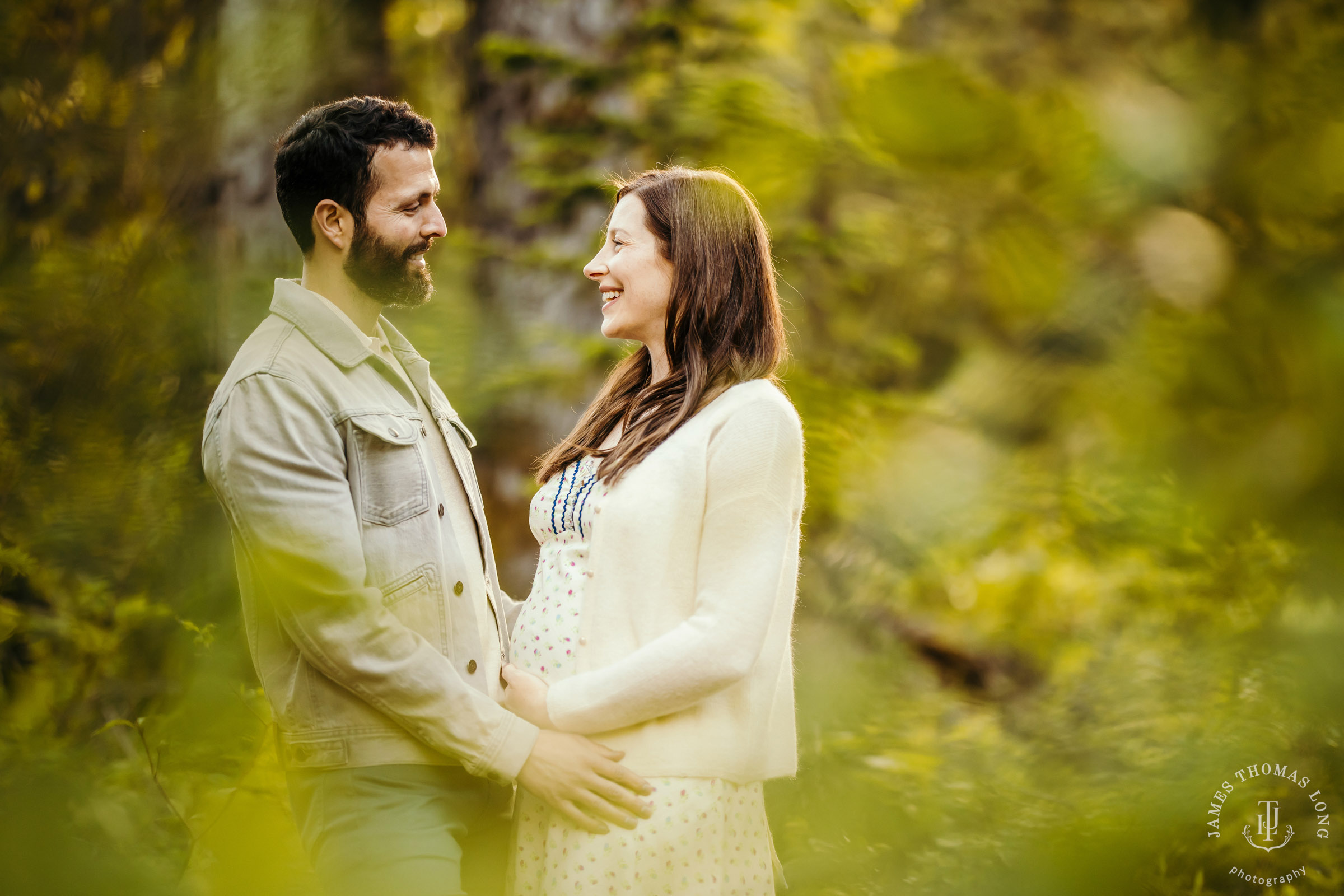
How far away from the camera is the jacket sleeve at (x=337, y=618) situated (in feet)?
4.92

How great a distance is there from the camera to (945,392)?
0.68 metres

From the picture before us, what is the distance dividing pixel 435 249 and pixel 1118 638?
169 centimetres

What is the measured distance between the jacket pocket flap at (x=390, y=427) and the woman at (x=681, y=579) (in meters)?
0.26

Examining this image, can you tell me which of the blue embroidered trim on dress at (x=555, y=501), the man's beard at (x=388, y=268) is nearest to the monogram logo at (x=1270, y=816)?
the blue embroidered trim on dress at (x=555, y=501)

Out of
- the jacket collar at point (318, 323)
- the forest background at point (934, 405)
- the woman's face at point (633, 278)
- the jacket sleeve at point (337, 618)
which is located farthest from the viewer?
the woman's face at point (633, 278)

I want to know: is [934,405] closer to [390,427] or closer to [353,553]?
[353,553]

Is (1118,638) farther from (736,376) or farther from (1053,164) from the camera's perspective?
(736,376)

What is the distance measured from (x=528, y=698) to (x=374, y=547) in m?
0.36

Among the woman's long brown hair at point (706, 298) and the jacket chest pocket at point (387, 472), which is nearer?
the jacket chest pocket at point (387, 472)

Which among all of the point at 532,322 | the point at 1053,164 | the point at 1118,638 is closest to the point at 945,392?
the point at 1053,164

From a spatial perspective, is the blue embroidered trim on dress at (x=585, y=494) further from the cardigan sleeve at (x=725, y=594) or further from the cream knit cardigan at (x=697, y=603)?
the cardigan sleeve at (x=725, y=594)

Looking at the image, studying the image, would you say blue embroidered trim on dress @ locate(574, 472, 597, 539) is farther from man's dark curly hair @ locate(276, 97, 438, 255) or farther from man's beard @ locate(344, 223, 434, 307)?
man's dark curly hair @ locate(276, 97, 438, 255)

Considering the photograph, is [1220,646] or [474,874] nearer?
[1220,646]

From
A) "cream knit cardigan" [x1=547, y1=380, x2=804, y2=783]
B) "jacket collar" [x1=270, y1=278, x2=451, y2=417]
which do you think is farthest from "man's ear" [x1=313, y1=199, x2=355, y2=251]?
"cream knit cardigan" [x1=547, y1=380, x2=804, y2=783]
